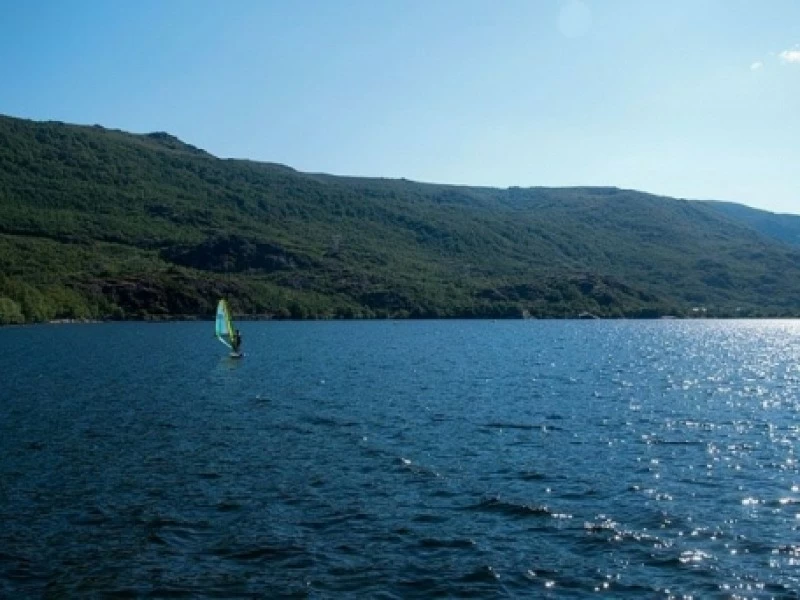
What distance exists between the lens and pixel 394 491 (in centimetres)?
3431

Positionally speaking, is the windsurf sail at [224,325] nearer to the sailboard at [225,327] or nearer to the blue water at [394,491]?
the sailboard at [225,327]

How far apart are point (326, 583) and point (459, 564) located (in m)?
4.47

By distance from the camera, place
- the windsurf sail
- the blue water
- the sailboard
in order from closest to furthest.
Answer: the blue water → the sailboard → the windsurf sail

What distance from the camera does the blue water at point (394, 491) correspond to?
958 inches

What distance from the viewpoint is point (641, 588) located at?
23438 mm

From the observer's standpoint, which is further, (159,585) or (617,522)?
(617,522)

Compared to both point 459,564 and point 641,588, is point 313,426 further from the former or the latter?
point 641,588

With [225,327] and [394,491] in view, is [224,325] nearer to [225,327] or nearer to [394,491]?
[225,327]

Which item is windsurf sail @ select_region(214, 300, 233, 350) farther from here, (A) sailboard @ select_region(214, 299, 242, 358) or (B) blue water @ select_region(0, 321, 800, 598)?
(B) blue water @ select_region(0, 321, 800, 598)

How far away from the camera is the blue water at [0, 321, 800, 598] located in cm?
2434

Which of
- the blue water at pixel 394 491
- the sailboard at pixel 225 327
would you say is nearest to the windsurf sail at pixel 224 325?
the sailboard at pixel 225 327

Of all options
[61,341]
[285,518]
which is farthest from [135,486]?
[61,341]

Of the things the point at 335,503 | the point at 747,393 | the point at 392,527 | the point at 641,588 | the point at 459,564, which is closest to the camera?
the point at 641,588

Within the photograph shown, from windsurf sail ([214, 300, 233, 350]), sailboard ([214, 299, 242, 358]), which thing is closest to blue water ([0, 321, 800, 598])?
sailboard ([214, 299, 242, 358])
